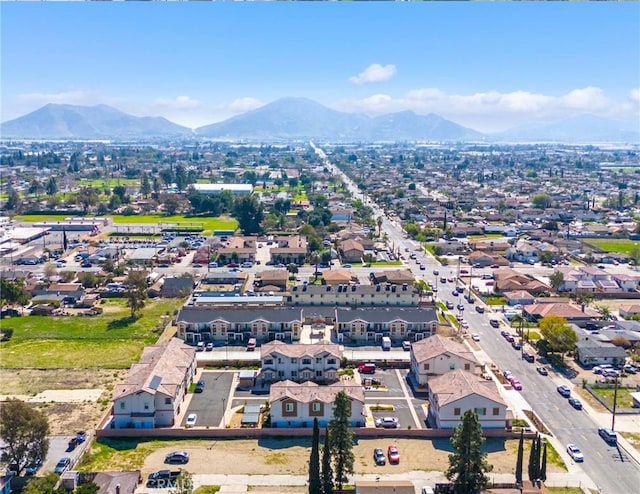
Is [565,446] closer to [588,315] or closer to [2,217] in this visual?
[588,315]

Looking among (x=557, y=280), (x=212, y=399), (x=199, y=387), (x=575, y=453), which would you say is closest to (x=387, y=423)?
(x=575, y=453)

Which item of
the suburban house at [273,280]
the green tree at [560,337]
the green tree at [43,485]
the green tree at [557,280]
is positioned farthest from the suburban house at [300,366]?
the green tree at [557,280]

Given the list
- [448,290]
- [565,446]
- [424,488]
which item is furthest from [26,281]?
[565,446]

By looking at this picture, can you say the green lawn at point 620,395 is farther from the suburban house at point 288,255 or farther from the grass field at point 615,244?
the grass field at point 615,244

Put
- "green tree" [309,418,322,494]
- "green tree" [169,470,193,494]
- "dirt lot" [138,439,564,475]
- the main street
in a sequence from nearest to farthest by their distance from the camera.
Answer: "green tree" [169,470,193,494]
"green tree" [309,418,322,494]
the main street
"dirt lot" [138,439,564,475]

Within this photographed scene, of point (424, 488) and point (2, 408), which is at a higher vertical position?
point (2, 408)

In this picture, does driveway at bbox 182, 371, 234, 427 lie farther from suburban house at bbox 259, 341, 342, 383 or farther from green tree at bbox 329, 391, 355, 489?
green tree at bbox 329, 391, 355, 489

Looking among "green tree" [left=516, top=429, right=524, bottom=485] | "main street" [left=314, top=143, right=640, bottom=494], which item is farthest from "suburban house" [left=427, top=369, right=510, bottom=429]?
"green tree" [left=516, top=429, right=524, bottom=485]
